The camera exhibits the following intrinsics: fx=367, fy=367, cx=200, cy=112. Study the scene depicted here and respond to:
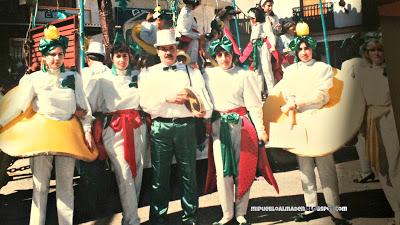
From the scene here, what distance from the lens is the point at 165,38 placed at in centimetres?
360

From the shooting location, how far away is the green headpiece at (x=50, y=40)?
136 inches

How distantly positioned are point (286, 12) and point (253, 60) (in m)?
0.64

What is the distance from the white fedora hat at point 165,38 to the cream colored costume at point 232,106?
1.53 feet

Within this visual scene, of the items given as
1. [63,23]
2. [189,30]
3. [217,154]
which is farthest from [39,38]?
[217,154]

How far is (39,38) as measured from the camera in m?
3.66

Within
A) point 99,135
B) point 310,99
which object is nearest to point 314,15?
point 310,99

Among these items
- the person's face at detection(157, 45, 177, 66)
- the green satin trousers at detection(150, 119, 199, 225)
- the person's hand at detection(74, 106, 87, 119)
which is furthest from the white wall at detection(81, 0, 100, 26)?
the green satin trousers at detection(150, 119, 199, 225)

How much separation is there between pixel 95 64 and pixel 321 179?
253 cm

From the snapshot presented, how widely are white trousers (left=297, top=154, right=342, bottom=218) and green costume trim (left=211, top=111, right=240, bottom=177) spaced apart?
673mm

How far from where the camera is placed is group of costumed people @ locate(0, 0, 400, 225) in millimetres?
3531

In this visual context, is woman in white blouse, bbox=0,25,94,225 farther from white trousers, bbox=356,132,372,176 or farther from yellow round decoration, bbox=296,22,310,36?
white trousers, bbox=356,132,372,176

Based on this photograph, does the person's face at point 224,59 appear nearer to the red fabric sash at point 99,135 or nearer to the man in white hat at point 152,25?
the man in white hat at point 152,25

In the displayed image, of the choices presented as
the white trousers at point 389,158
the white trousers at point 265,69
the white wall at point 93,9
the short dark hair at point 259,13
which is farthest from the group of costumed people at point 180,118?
the short dark hair at point 259,13

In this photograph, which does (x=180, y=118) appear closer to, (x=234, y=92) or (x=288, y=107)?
(x=234, y=92)
